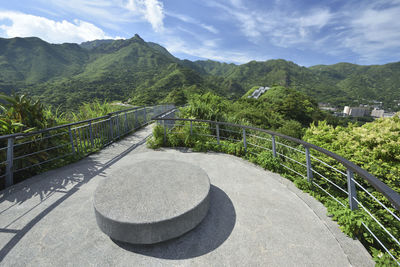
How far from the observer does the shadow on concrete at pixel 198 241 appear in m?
2.23

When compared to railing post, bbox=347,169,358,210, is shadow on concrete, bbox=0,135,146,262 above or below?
below

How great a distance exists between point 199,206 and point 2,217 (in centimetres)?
334

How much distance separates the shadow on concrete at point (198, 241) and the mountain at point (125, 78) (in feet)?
116

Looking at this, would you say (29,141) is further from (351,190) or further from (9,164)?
(351,190)

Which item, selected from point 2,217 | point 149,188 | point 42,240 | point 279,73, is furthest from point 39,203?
point 279,73

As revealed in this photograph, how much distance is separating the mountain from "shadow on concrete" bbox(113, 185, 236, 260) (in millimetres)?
35458

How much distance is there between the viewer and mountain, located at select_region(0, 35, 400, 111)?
2867 inches

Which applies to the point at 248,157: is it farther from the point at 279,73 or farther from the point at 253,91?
the point at 279,73

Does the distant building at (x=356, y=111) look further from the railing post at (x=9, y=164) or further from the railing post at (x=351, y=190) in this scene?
the railing post at (x=9, y=164)

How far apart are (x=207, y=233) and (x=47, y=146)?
518 cm

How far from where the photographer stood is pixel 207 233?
2523 millimetres

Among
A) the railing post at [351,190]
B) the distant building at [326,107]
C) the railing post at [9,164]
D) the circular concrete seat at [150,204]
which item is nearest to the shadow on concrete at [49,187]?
the railing post at [9,164]

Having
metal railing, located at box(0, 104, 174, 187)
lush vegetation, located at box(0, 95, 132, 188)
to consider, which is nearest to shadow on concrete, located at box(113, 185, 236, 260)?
metal railing, located at box(0, 104, 174, 187)

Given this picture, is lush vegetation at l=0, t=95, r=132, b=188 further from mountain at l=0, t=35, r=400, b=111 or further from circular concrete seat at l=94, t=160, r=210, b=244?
mountain at l=0, t=35, r=400, b=111
